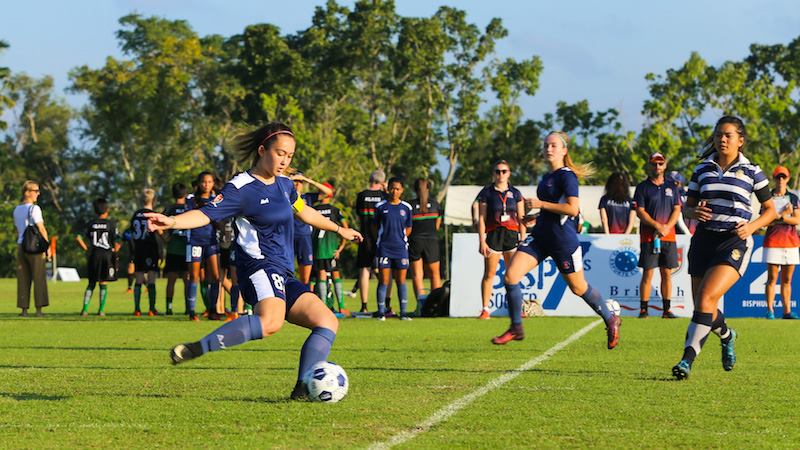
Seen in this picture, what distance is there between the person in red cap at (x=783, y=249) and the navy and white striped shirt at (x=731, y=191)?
9668mm

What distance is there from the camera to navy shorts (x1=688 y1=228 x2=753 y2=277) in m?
9.70

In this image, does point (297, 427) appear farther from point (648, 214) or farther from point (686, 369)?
point (648, 214)

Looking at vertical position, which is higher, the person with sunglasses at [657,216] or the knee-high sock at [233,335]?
the person with sunglasses at [657,216]

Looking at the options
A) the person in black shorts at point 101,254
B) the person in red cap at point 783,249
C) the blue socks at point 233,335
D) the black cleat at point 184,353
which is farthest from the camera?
the person in black shorts at point 101,254

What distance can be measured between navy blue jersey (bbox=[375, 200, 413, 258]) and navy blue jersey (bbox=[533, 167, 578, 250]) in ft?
21.3

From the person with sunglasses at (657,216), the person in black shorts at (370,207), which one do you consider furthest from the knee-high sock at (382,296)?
the person with sunglasses at (657,216)

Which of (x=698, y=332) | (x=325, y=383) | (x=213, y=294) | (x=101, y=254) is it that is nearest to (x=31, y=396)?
(x=325, y=383)

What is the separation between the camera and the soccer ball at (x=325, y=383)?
7953mm

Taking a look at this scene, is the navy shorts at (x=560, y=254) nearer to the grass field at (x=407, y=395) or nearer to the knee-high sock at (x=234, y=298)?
the grass field at (x=407, y=395)

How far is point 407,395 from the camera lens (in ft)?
28.0

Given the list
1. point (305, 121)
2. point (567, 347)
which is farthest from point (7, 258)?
point (567, 347)

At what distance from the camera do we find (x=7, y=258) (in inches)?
2667

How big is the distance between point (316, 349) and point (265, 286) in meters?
0.53

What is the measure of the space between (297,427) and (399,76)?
5828 cm
